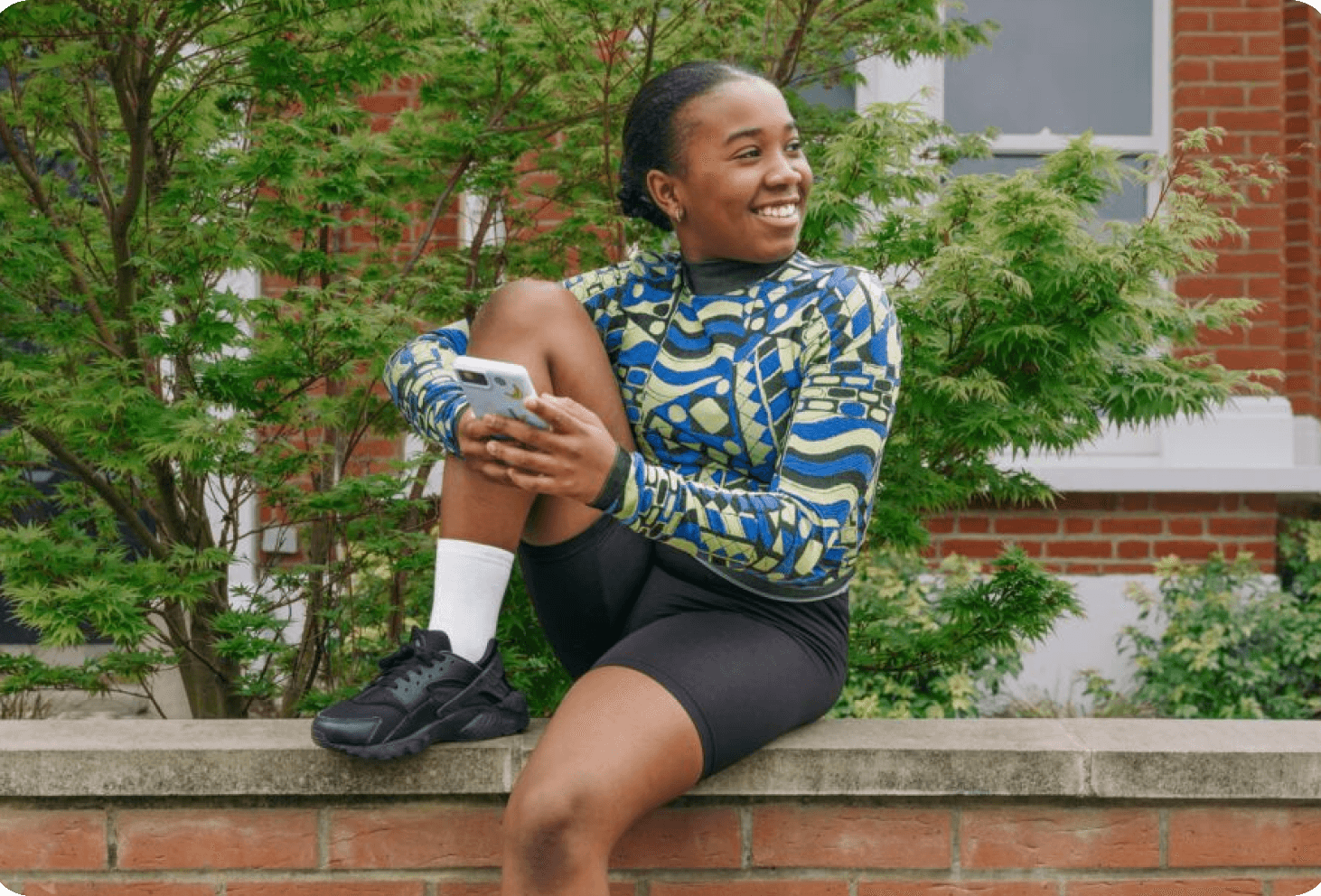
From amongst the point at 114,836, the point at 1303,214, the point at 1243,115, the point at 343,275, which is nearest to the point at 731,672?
the point at 114,836

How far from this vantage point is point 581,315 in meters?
2.29

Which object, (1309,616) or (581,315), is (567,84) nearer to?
(581,315)

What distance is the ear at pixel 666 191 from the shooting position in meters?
2.36

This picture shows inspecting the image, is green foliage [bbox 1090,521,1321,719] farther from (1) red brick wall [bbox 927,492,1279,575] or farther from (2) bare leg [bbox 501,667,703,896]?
(2) bare leg [bbox 501,667,703,896]

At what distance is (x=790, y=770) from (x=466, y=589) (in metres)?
0.57

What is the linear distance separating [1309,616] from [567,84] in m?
3.20

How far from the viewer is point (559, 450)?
1.90 metres

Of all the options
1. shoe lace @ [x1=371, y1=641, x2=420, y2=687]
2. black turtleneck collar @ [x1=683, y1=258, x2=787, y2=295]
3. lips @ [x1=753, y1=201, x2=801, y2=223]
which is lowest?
Result: shoe lace @ [x1=371, y1=641, x2=420, y2=687]

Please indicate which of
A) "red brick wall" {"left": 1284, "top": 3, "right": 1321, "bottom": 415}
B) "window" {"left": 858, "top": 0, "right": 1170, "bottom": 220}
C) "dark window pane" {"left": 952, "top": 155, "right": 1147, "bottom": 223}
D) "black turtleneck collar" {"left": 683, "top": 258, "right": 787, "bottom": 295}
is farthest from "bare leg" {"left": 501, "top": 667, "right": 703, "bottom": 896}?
"red brick wall" {"left": 1284, "top": 3, "right": 1321, "bottom": 415}

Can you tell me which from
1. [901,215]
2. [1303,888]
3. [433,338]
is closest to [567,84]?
[901,215]

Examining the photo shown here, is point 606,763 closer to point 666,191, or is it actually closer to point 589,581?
point 589,581

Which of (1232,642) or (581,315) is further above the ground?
(581,315)

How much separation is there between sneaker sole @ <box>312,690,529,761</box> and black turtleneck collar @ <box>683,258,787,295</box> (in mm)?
729

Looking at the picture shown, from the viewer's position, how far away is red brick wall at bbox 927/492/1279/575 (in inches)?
211
